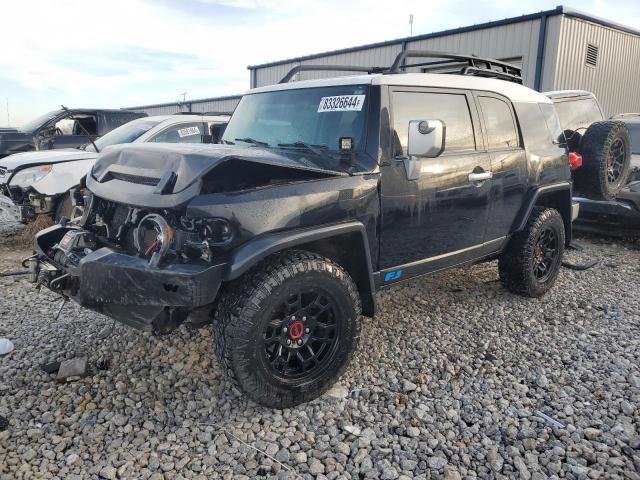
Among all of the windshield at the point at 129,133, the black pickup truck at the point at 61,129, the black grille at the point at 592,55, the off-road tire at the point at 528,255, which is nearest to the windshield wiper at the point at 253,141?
Result: the off-road tire at the point at 528,255

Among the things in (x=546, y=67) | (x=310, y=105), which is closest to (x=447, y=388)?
(x=310, y=105)

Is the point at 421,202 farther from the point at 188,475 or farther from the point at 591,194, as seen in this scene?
the point at 591,194

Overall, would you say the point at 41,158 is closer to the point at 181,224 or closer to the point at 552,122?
the point at 181,224

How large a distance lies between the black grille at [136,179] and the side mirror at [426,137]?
153 cm

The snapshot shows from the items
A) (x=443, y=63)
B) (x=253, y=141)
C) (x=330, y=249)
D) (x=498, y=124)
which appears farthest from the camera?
(x=443, y=63)

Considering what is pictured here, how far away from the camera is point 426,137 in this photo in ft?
10.0

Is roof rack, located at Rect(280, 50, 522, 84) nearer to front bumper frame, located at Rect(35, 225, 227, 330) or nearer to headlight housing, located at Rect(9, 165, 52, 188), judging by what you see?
front bumper frame, located at Rect(35, 225, 227, 330)

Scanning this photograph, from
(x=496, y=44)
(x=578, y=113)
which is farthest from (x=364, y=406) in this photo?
(x=496, y=44)

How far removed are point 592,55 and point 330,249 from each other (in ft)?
43.3

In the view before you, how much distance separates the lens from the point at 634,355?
372 centimetres

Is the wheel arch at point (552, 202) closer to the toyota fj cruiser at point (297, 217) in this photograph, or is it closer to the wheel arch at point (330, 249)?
the toyota fj cruiser at point (297, 217)

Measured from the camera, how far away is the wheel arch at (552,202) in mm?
4434

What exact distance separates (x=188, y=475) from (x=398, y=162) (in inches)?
86.1

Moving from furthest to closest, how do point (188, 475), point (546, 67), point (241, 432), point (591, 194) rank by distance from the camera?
1. point (546, 67)
2. point (591, 194)
3. point (241, 432)
4. point (188, 475)
